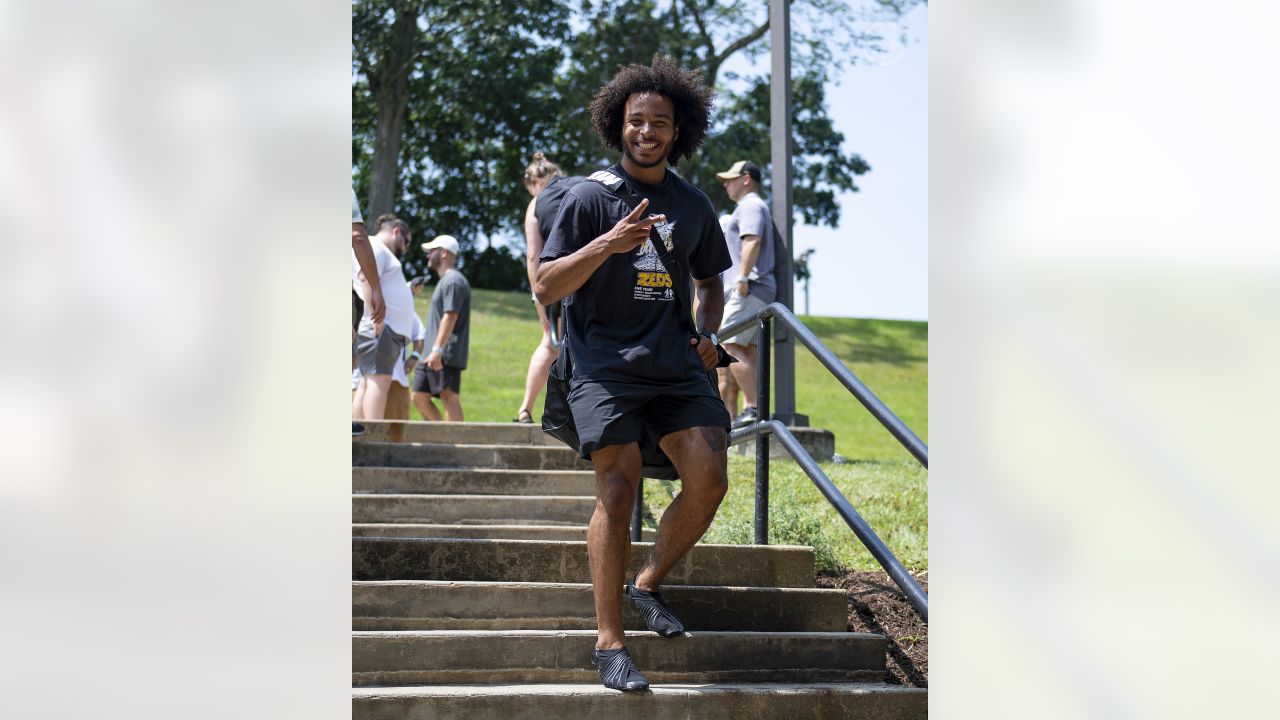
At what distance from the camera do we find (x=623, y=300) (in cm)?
394

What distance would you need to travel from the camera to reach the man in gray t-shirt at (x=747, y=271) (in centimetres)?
761

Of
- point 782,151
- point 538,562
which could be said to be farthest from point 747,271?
point 538,562

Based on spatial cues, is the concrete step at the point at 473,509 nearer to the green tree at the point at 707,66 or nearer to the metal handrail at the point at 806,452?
the metal handrail at the point at 806,452

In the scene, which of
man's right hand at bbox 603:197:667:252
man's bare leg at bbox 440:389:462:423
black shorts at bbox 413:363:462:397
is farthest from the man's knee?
man's bare leg at bbox 440:389:462:423

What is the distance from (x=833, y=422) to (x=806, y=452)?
38.2 feet

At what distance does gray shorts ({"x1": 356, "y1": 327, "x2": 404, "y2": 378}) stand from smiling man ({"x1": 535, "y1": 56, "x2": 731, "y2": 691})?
3276mm

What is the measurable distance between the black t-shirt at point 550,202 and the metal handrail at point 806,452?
0.90m

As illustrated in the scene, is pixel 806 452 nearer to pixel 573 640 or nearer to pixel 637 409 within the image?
pixel 637 409

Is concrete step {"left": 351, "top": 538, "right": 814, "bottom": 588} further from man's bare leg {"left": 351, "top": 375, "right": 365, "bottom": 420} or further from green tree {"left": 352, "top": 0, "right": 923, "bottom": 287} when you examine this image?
green tree {"left": 352, "top": 0, "right": 923, "bottom": 287}
